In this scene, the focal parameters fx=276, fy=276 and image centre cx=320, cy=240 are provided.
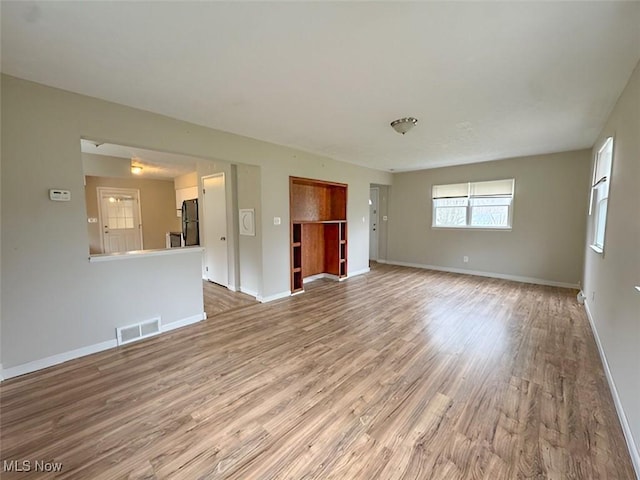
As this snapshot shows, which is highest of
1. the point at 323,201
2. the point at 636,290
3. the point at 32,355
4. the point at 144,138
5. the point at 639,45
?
the point at 639,45

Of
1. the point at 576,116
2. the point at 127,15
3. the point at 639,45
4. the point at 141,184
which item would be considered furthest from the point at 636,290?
the point at 141,184

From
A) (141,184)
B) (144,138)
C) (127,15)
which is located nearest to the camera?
(127,15)

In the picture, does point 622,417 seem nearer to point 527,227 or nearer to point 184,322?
point 184,322

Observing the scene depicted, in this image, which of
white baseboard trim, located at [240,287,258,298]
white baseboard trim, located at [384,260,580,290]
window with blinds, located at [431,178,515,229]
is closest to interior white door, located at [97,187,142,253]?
white baseboard trim, located at [240,287,258,298]

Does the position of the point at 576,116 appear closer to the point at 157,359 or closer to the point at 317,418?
the point at 317,418

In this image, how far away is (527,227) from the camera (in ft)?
17.5

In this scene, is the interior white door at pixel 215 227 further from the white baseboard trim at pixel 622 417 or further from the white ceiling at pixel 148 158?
the white baseboard trim at pixel 622 417

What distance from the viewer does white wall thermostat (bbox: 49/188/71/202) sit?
2.43 m

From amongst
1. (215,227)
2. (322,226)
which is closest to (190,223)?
(215,227)

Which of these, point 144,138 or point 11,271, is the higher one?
point 144,138

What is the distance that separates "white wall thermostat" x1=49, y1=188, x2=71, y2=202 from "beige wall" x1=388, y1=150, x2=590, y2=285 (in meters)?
6.45

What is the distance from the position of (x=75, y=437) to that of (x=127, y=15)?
2.53 m

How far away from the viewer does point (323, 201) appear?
5.79 metres

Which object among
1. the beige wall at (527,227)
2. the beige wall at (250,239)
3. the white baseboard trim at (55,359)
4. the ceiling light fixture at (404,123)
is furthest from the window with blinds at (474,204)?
the white baseboard trim at (55,359)
